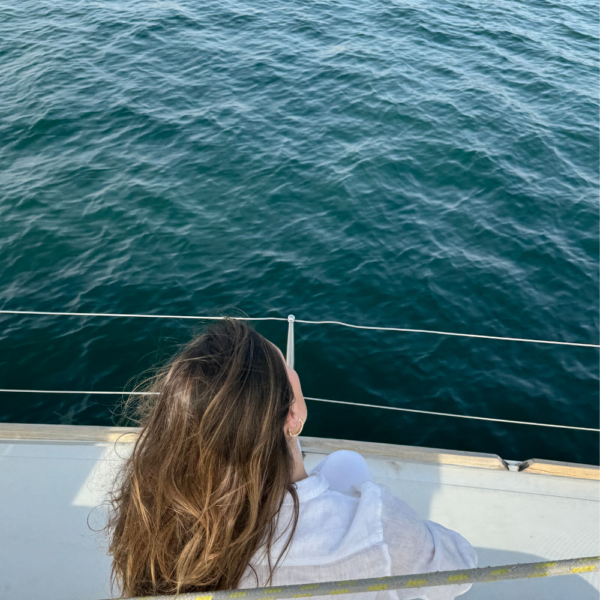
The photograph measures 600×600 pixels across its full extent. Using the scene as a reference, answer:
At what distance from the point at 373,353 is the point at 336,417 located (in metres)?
0.68

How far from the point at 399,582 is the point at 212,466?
0.34 metres

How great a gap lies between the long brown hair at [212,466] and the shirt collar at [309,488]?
0.02 metres

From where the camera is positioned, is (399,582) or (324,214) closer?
(399,582)

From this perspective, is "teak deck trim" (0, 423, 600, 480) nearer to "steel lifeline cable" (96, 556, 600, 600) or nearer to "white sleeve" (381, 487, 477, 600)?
"white sleeve" (381, 487, 477, 600)

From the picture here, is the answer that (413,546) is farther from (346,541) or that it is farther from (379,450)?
(379,450)

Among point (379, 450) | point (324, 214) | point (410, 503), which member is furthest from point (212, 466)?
point (324, 214)

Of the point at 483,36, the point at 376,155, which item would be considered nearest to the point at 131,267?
the point at 376,155

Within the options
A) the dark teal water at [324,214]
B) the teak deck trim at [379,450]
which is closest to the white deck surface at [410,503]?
the teak deck trim at [379,450]

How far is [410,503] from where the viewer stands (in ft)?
6.42

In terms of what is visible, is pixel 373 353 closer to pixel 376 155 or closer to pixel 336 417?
pixel 336 417

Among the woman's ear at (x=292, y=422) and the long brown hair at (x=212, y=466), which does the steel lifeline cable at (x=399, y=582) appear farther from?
the woman's ear at (x=292, y=422)

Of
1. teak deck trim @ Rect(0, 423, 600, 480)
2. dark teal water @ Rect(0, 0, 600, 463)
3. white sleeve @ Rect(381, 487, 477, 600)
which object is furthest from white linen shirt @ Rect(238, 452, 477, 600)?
dark teal water @ Rect(0, 0, 600, 463)

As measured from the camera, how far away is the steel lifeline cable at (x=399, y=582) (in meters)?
0.77

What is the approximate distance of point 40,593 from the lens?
1.64 meters
